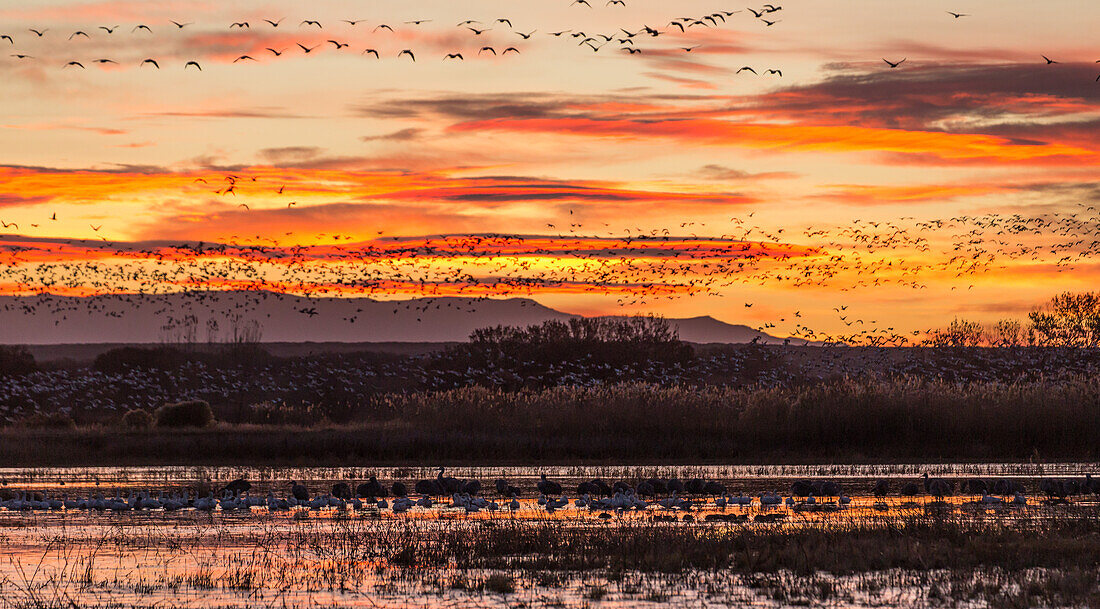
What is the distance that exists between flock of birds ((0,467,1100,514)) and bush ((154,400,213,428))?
1462cm

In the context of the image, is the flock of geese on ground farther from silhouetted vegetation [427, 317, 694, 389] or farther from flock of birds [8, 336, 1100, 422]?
silhouetted vegetation [427, 317, 694, 389]

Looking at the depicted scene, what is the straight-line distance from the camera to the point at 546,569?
16.5 meters

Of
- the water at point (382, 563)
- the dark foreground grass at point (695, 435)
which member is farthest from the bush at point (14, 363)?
the water at point (382, 563)

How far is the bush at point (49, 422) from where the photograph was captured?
42662 millimetres

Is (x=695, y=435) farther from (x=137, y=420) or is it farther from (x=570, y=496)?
(x=137, y=420)

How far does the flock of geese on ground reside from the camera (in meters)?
23.0

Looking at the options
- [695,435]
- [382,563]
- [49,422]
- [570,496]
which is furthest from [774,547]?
[49,422]

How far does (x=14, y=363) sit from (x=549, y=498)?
142 ft

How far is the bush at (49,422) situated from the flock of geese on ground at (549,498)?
1720cm

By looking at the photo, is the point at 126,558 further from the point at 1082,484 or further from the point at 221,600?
the point at 1082,484

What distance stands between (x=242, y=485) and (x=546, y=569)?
35.9 feet

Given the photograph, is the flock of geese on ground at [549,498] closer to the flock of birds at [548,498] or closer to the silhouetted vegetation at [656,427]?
the flock of birds at [548,498]

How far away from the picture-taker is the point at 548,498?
23562mm

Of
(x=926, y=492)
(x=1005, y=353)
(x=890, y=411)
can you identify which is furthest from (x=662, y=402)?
(x=1005, y=353)
